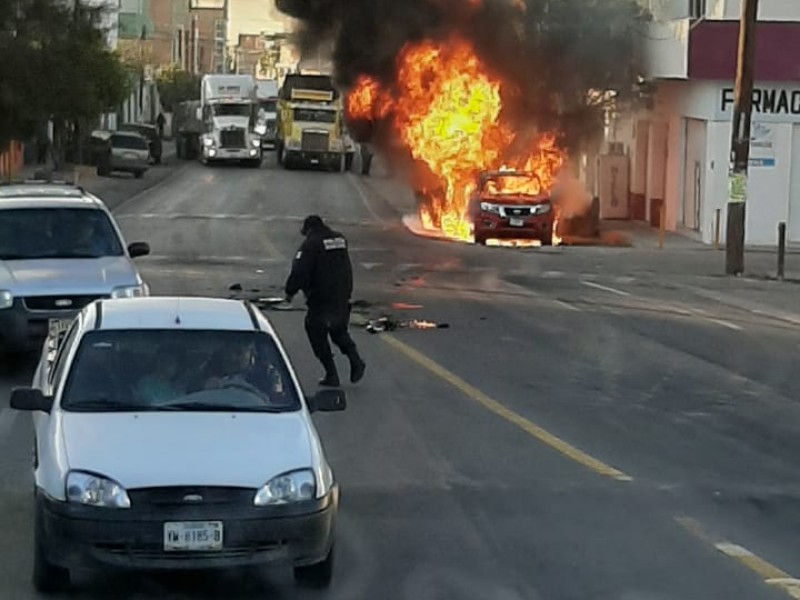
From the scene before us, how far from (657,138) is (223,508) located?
38.9 m

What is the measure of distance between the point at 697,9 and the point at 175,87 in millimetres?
69168

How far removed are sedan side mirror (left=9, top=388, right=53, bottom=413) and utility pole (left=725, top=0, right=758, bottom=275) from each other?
22.0m

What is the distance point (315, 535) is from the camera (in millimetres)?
7926

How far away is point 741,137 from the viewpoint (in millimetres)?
29219

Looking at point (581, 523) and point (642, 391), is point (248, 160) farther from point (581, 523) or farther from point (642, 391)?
point (581, 523)

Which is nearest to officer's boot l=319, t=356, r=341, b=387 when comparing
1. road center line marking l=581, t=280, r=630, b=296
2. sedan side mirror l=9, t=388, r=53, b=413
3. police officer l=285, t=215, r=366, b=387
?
police officer l=285, t=215, r=366, b=387

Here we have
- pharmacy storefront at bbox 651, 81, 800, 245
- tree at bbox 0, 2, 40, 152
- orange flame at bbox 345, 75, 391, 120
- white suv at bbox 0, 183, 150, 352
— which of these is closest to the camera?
white suv at bbox 0, 183, 150, 352

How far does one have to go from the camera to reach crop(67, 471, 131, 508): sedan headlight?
7633 mm

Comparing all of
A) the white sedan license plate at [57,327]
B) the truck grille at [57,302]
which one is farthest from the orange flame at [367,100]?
the white sedan license plate at [57,327]

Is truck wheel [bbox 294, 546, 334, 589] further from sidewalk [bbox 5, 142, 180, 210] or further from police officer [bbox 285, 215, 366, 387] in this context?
sidewalk [bbox 5, 142, 180, 210]

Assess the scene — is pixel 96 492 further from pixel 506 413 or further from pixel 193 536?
pixel 506 413

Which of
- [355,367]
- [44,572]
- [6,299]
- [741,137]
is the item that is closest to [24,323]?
[6,299]

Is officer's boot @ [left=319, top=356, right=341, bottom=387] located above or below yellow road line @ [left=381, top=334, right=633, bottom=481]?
above

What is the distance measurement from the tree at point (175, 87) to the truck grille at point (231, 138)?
3275 centimetres
